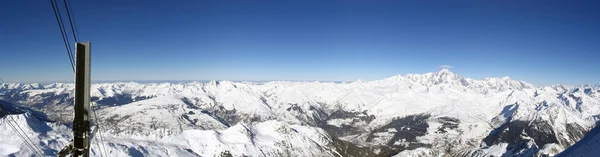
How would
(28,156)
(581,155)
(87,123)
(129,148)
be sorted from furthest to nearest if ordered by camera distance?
(129,148) → (28,156) → (581,155) → (87,123)

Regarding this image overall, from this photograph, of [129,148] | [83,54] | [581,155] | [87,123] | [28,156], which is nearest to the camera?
[83,54]

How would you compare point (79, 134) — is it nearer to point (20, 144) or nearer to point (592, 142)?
point (592, 142)

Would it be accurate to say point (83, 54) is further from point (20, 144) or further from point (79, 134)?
point (20, 144)

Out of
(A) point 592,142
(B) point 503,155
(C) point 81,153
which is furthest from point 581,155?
(B) point 503,155

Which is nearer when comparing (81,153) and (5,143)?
(81,153)

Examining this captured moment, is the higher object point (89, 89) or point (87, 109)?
point (89, 89)

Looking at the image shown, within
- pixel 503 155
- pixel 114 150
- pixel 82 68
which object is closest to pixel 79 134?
pixel 82 68

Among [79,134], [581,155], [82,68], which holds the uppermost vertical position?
[82,68]
